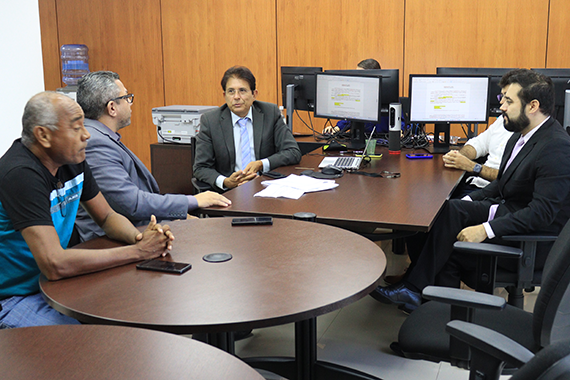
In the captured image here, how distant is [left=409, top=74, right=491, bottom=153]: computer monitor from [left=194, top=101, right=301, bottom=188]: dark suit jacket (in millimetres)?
1057

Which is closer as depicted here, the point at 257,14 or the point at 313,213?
the point at 313,213

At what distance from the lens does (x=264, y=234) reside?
1.96 m

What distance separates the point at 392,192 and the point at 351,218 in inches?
21.9

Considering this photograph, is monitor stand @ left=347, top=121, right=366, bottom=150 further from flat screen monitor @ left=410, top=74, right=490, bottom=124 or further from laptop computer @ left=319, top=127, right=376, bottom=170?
laptop computer @ left=319, top=127, right=376, bottom=170

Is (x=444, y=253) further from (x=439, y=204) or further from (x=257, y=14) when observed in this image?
(x=257, y=14)

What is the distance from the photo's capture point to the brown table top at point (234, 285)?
4.35 ft

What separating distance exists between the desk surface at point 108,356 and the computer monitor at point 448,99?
10.7 feet

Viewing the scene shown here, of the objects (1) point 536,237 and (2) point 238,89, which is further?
(2) point 238,89

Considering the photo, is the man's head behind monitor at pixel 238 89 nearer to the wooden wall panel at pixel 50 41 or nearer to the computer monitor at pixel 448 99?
the computer monitor at pixel 448 99

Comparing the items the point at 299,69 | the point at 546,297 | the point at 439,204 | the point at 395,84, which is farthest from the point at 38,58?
the point at 546,297

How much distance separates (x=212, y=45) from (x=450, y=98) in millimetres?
3447

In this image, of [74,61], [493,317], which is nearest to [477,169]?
[493,317]

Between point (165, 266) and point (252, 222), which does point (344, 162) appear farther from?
point (165, 266)

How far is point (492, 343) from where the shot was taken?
1.24 meters
